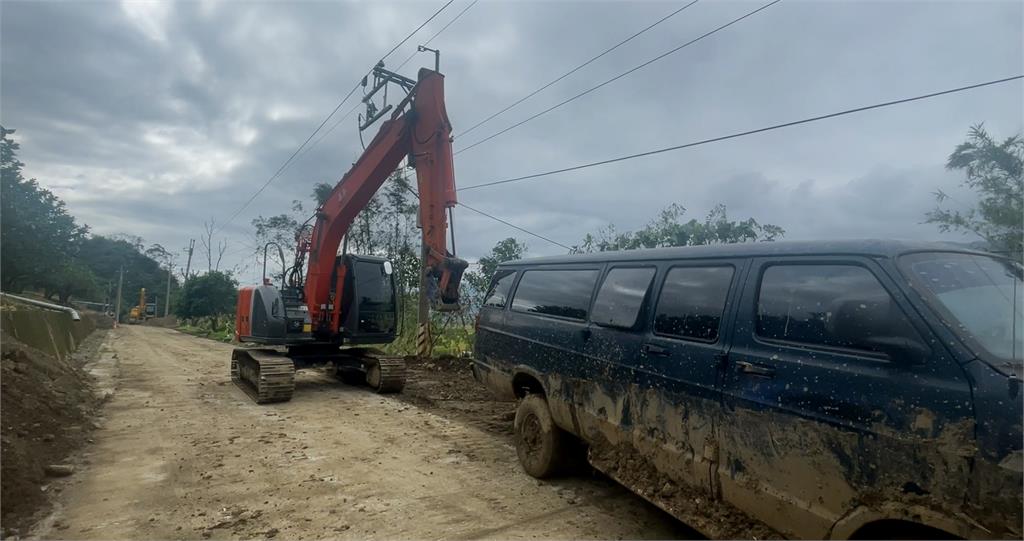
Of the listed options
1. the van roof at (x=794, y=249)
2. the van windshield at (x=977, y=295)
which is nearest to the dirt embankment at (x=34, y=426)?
the van roof at (x=794, y=249)

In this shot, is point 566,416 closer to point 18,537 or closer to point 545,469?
point 545,469

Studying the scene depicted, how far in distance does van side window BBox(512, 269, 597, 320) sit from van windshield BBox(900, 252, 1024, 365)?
2.40 meters

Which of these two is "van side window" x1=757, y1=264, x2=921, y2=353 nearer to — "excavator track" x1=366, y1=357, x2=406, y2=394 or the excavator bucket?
the excavator bucket

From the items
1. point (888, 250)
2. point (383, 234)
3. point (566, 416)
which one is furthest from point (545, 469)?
point (383, 234)

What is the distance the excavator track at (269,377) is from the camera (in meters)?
8.89

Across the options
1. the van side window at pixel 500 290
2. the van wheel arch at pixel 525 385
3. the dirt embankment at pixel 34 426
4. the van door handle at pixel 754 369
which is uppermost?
the van side window at pixel 500 290

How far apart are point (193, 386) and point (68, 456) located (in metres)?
5.62

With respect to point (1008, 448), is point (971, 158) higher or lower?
higher

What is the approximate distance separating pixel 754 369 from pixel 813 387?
1.09ft

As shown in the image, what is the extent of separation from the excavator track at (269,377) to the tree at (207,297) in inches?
1174

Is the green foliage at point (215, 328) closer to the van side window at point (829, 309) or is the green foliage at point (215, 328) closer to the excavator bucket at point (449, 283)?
the excavator bucket at point (449, 283)

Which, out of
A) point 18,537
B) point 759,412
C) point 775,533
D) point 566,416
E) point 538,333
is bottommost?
point 18,537

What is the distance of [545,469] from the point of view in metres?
4.95

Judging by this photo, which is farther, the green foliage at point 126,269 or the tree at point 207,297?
the green foliage at point 126,269
